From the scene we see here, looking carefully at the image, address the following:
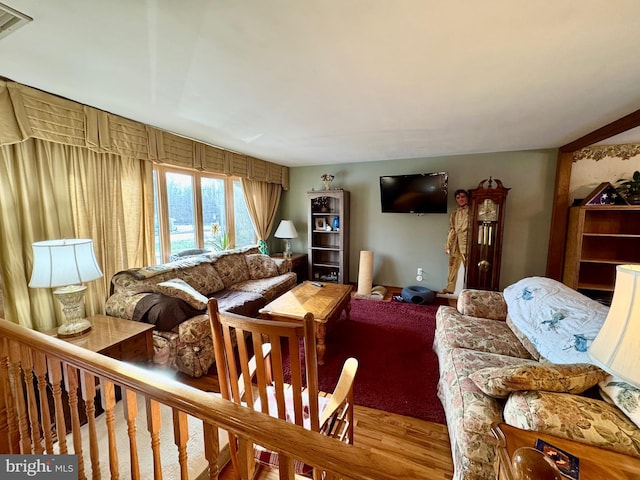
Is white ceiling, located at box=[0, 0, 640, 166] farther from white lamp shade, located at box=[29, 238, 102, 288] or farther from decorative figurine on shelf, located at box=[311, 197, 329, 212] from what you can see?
decorative figurine on shelf, located at box=[311, 197, 329, 212]

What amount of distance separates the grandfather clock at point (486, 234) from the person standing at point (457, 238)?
7cm

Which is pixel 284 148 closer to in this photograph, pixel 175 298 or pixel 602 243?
pixel 175 298

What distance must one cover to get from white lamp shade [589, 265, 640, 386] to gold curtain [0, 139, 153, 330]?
10.2 ft

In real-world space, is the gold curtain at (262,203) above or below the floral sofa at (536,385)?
above

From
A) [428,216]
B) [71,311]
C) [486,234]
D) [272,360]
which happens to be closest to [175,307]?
[71,311]

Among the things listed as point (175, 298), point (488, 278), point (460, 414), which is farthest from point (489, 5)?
point (488, 278)

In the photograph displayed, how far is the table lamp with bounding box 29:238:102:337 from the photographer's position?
161cm

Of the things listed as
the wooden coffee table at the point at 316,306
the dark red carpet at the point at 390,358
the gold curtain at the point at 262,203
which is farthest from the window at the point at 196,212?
the dark red carpet at the point at 390,358

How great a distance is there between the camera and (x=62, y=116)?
6.42 feet

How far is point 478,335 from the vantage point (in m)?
2.02

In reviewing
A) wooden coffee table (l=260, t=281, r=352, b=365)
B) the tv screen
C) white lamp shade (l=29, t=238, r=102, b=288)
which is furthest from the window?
the tv screen

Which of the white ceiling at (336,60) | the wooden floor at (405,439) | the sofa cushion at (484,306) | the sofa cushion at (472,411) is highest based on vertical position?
the white ceiling at (336,60)

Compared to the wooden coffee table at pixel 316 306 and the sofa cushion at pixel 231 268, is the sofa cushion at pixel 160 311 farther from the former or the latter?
the sofa cushion at pixel 231 268

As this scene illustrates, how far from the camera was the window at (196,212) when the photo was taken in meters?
3.08
